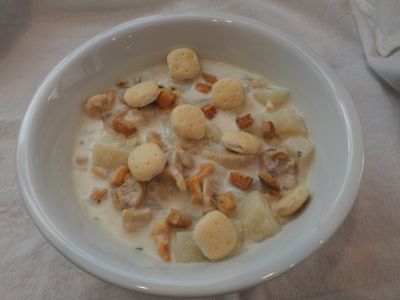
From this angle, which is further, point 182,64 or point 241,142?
point 182,64

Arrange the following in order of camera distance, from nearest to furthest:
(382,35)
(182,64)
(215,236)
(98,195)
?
1. (215,236)
2. (98,195)
3. (182,64)
4. (382,35)

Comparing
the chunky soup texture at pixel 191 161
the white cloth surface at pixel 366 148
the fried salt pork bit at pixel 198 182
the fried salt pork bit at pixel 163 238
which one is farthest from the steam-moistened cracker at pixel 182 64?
the fried salt pork bit at pixel 163 238

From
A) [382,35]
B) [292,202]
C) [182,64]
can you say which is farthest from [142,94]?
[382,35]

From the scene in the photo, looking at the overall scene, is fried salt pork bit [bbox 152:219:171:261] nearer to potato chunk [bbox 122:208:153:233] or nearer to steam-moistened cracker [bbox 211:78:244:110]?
potato chunk [bbox 122:208:153:233]

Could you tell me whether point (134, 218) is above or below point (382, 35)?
below

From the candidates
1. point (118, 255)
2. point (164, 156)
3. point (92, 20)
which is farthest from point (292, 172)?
point (92, 20)

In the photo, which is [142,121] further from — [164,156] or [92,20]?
[92,20]

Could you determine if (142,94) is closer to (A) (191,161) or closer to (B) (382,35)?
(A) (191,161)
